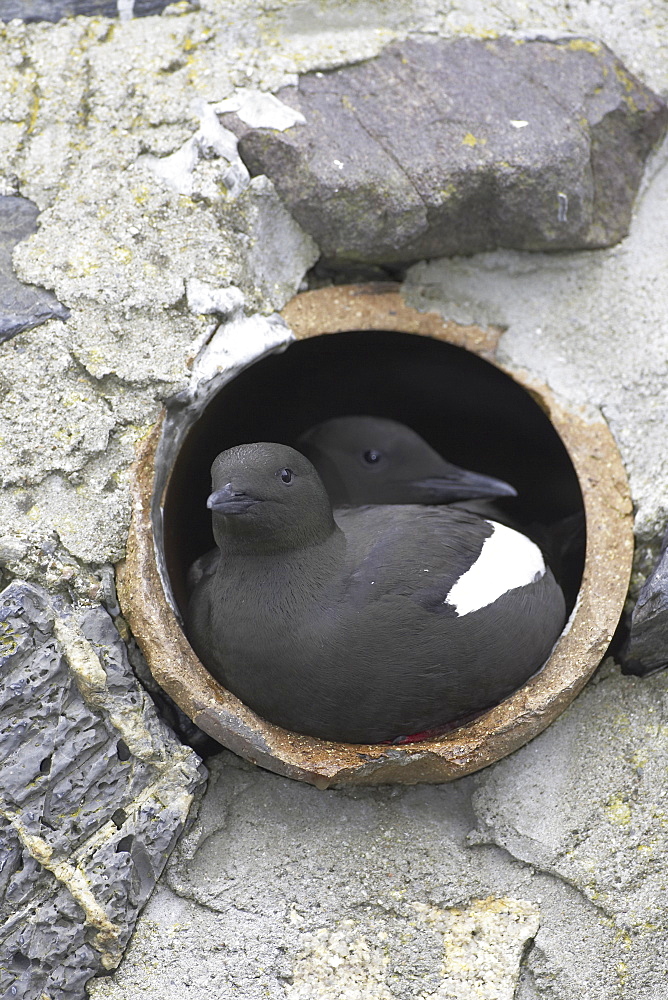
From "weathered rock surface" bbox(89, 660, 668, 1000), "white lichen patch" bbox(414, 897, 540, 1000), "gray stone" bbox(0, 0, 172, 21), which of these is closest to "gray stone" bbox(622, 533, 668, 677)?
"weathered rock surface" bbox(89, 660, 668, 1000)

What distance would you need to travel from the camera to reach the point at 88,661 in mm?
2557

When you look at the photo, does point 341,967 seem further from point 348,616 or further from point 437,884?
point 348,616

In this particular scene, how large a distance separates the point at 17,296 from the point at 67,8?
117 centimetres

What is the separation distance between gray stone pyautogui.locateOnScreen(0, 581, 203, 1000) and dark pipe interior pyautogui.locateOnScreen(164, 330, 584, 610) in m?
0.60

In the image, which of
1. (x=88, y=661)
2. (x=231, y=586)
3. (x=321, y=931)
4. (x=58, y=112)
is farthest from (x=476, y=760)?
(x=58, y=112)

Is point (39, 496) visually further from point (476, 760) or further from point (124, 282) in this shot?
point (476, 760)

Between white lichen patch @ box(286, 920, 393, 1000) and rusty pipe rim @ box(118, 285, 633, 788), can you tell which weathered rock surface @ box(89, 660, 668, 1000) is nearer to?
white lichen patch @ box(286, 920, 393, 1000)

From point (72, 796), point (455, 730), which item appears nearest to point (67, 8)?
point (72, 796)

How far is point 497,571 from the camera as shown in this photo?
2.87m

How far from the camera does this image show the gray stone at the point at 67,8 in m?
3.34

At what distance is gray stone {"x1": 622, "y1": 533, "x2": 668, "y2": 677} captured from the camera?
266cm

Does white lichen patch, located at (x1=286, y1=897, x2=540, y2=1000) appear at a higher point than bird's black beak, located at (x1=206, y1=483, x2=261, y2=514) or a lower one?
lower

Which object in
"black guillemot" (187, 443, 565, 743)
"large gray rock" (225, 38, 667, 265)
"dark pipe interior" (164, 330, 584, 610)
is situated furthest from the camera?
"dark pipe interior" (164, 330, 584, 610)

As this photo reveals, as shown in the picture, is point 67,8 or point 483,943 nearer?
point 483,943
